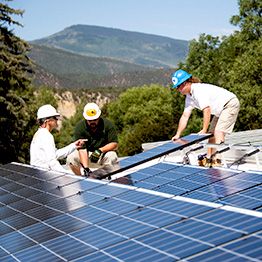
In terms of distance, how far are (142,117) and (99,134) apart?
70.5 meters

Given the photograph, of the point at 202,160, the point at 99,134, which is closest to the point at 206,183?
the point at 202,160

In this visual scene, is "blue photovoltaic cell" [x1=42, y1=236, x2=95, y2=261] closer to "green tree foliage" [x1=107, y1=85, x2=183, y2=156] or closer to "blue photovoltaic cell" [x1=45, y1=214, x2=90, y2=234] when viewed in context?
"blue photovoltaic cell" [x1=45, y1=214, x2=90, y2=234]

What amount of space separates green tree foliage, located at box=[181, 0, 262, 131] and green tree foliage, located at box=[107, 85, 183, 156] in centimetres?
939

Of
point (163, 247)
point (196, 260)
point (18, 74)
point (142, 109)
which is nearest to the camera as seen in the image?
point (196, 260)

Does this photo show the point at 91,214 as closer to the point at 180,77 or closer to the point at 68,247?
the point at 68,247

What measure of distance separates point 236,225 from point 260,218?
0.79ft

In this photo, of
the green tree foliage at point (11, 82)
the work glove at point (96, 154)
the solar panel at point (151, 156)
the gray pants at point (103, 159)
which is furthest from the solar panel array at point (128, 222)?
the green tree foliage at point (11, 82)

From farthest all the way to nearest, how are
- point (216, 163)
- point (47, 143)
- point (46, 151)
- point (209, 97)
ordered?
point (216, 163), point (209, 97), point (46, 151), point (47, 143)

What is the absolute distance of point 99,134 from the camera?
12445 mm

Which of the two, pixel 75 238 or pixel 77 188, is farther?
pixel 77 188

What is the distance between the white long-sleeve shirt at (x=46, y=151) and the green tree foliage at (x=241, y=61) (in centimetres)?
3103

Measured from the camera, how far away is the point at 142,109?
8356 centimetres

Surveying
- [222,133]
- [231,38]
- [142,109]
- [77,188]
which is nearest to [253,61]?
[231,38]

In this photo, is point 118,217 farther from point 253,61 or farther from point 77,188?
point 253,61
